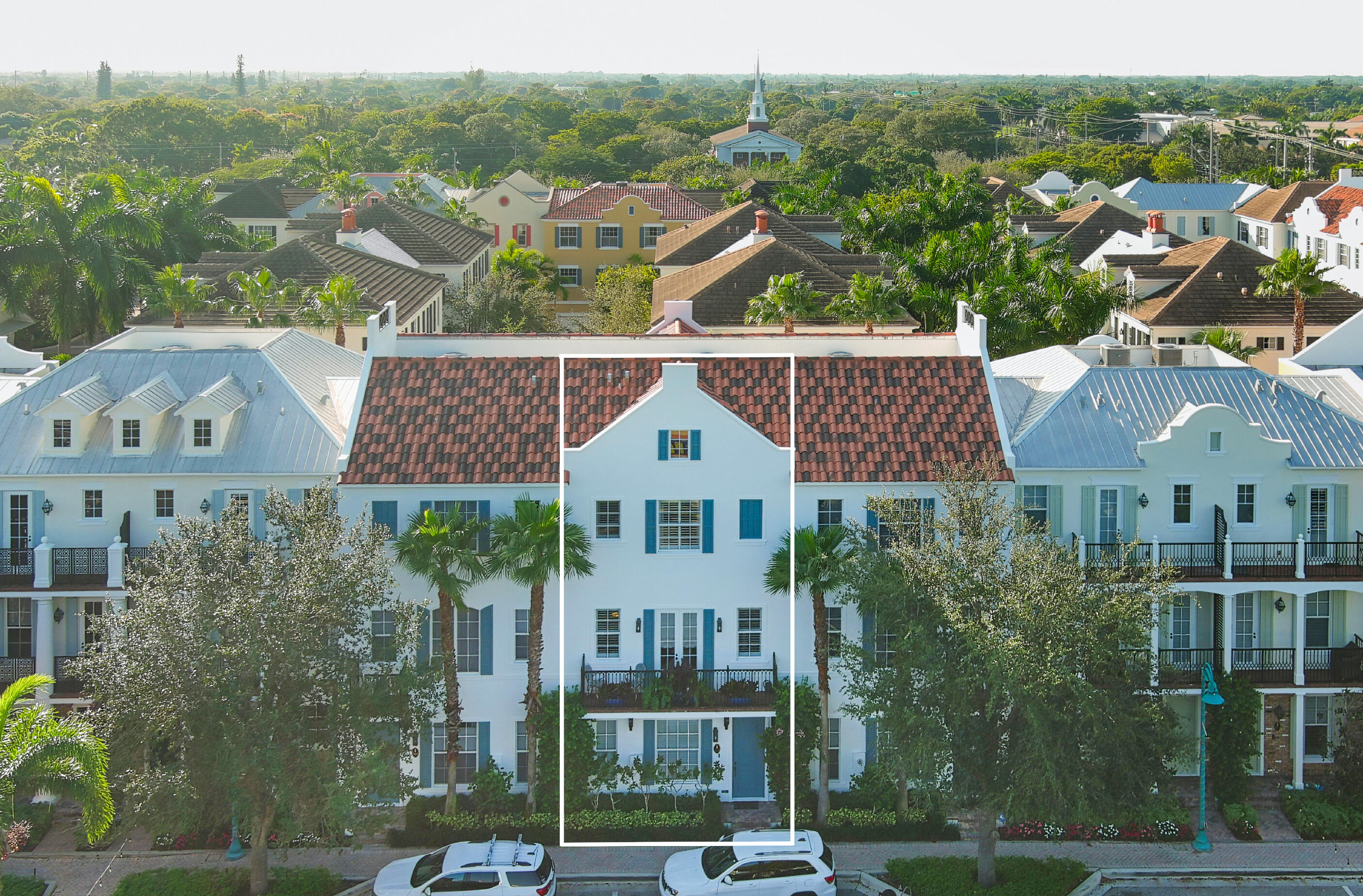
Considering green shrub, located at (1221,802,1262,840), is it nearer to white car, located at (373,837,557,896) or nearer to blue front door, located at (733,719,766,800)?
blue front door, located at (733,719,766,800)

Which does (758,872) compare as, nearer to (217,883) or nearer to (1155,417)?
(217,883)

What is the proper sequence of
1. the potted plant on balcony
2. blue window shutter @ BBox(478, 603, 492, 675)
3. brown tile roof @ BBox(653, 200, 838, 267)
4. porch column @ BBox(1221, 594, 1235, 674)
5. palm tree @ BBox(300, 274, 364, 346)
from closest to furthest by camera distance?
the potted plant on balcony → blue window shutter @ BBox(478, 603, 492, 675) → porch column @ BBox(1221, 594, 1235, 674) → palm tree @ BBox(300, 274, 364, 346) → brown tile roof @ BBox(653, 200, 838, 267)

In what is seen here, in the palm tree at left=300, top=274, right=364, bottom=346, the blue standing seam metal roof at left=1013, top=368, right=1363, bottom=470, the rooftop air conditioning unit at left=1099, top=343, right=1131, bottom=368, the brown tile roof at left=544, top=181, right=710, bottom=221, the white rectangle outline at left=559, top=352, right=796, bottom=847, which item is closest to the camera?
the white rectangle outline at left=559, top=352, right=796, bottom=847

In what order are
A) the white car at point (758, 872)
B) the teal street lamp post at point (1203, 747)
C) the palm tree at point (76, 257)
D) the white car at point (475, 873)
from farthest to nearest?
the palm tree at point (76, 257) < the teal street lamp post at point (1203, 747) < the white car at point (758, 872) < the white car at point (475, 873)

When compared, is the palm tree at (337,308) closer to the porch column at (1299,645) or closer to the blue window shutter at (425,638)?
the blue window shutter at (425,638)

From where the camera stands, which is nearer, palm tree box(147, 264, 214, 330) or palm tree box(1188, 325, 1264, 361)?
palm tree box(1188, 325, 1264, 361)

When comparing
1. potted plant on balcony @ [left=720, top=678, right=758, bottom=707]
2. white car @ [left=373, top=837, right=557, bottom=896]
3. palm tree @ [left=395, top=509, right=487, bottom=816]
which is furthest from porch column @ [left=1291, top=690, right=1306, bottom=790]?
palm tree @ [left=395, top=509, right=487, bottom=816]

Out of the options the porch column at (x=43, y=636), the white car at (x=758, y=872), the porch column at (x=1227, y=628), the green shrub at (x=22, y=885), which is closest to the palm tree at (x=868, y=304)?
the porch column at (x=1227, y=628)

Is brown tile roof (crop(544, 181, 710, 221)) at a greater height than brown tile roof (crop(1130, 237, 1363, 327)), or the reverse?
brown tile roof (crop(544, 181, 710, 221))

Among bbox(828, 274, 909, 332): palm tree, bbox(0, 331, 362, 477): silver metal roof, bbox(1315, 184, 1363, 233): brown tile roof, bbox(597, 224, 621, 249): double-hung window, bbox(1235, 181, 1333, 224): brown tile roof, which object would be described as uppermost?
bbox(1235, 181, 1333, 224): brown tile roof
